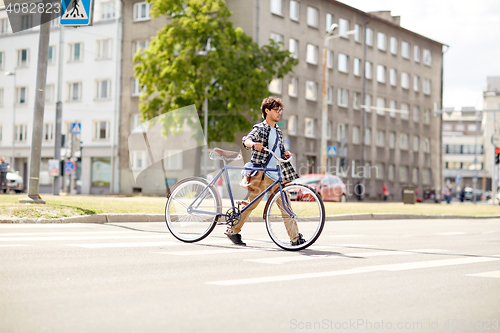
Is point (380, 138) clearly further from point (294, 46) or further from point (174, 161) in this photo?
point (174, 161)

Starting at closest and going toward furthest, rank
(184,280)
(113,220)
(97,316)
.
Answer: (97,316)
(184,280)
(113,220)

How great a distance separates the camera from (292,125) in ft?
168

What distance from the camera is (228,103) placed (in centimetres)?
3919

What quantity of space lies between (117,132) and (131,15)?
8.51 metres

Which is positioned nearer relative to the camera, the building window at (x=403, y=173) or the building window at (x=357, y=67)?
the building window at (x=357, y=67)

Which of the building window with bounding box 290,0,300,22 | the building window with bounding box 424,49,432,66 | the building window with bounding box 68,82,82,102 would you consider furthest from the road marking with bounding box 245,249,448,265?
the building window with bounding box 424,49,432,66

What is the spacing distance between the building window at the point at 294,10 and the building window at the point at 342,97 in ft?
25.1

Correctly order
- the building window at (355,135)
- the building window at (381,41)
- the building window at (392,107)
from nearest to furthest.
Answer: the building window at (355,135)
the building window at (381,41)
the building window at (392,107)

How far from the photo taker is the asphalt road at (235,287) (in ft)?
14.6

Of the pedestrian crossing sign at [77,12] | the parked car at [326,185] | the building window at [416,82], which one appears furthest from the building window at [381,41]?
the pedestrian crossing sign at [77,12]

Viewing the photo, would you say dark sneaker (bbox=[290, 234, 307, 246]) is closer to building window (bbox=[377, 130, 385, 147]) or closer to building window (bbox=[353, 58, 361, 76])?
building window (bbox=[353, 58, 361, 76])

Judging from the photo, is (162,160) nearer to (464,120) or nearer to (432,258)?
(432,258)

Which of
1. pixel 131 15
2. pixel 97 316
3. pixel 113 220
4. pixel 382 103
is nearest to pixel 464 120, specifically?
pixel 382 103

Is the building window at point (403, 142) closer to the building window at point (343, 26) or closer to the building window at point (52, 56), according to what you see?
the building window at point (343, 26)
